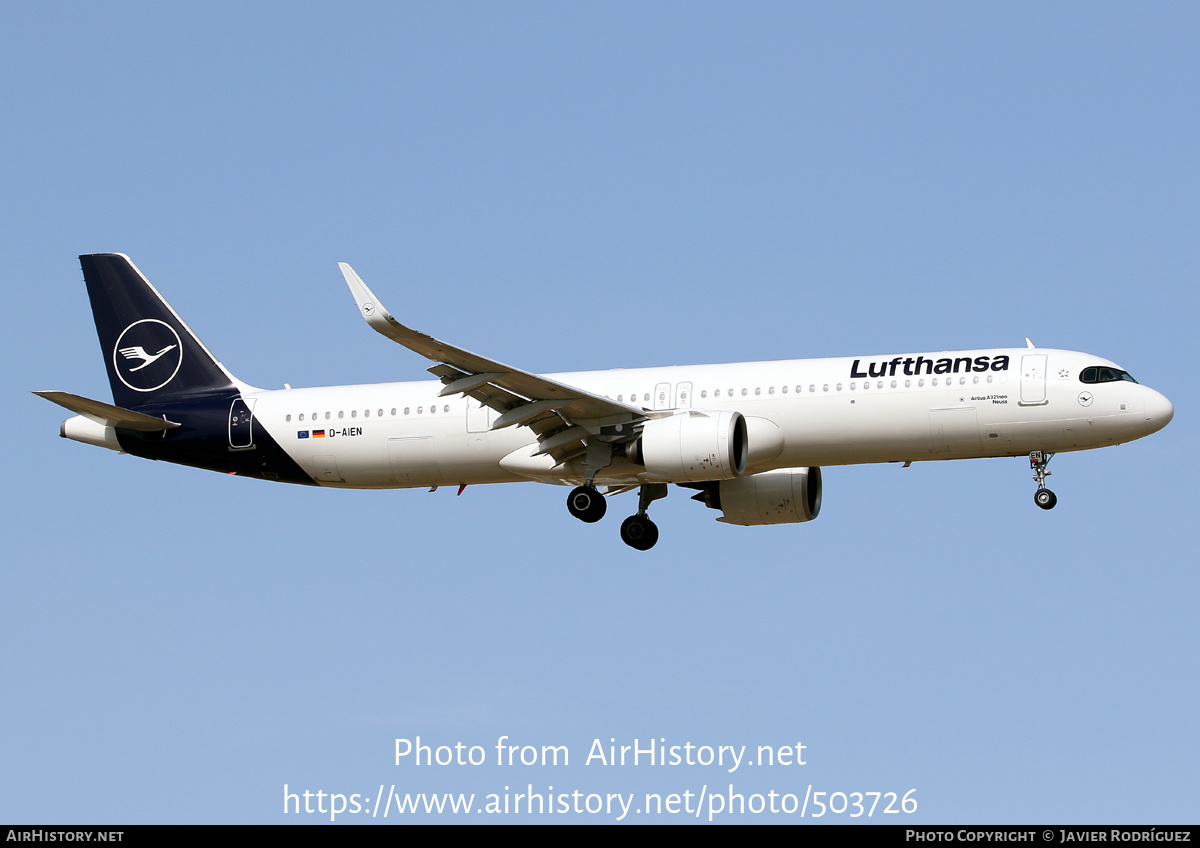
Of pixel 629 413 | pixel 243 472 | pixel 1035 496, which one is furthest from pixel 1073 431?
pixel 243 472

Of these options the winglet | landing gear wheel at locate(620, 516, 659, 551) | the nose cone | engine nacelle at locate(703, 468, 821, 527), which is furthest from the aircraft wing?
the nose cone

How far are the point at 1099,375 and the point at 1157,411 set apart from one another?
1488mm

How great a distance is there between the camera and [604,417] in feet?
127

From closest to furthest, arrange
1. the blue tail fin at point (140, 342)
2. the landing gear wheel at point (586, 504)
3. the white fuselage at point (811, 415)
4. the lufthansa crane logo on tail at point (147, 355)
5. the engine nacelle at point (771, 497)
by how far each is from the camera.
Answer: the white fuselage at point (811, 415) → the landing gear wheel at point (586, 504) → the engine nacelle at point (771, 497) → the blue tail fin at point (140, 342) → the lufthansa crane logo on tail at point (147, 355)

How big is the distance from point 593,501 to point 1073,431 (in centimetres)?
1115

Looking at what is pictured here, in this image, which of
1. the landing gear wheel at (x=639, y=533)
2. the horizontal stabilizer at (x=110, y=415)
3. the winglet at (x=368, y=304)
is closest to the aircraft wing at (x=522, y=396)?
the winglet at (x=368, y=304)

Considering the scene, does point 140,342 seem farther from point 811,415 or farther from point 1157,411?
point 1157,411

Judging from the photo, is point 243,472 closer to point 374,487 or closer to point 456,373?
point 374,487

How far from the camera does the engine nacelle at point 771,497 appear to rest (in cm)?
4231

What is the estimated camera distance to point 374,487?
136 ft

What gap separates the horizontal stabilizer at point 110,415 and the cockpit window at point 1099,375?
22.2 m

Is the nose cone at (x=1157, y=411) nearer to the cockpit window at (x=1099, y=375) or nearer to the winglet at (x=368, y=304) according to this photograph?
the cockpit window at (x=1099, y=375)

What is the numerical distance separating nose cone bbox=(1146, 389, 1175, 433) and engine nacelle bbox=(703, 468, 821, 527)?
8981mm

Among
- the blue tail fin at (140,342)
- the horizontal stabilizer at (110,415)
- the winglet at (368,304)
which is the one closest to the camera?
the winglet at (368,304)
